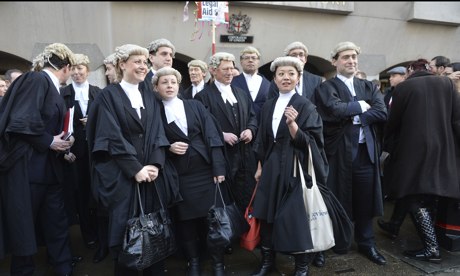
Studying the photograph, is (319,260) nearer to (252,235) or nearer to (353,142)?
(252,235)

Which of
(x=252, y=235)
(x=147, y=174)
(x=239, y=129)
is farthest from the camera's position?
(x=239, y=129)

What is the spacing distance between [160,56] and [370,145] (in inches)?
94.8

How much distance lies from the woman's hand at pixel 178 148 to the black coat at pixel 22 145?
106cm

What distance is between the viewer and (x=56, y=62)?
3.00 meters

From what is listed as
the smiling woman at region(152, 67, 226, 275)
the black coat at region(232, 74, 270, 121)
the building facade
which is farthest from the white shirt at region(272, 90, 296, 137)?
the building facade

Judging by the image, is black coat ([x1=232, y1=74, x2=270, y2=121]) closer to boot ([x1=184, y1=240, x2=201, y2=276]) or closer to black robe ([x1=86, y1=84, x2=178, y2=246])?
black robe ([x1=86, y1=84, x2=178, y2=246])

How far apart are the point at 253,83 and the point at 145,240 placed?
2.48 m

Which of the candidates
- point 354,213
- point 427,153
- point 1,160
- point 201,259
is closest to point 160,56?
point 1,160

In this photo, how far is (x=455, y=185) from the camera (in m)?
3.37

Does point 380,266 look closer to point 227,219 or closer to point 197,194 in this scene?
point 227,219

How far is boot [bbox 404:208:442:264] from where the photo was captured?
11.3 feet

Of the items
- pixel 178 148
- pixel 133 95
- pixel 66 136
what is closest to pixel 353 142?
pixel 178 148

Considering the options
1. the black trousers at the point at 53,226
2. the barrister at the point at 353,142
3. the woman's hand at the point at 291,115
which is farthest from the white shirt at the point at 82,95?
the barrister at the point at 353,142

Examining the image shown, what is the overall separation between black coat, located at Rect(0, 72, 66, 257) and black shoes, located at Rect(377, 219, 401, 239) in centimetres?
383
